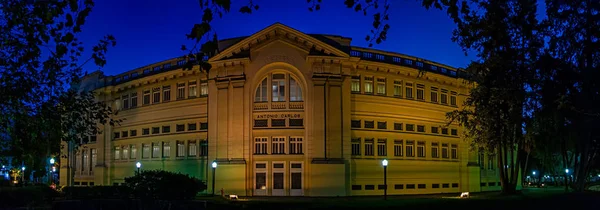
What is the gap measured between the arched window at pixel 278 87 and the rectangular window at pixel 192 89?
26.0ft

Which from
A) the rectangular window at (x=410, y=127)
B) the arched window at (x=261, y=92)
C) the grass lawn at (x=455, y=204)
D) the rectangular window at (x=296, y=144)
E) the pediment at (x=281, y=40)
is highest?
the pediment at (x=281, y=40)

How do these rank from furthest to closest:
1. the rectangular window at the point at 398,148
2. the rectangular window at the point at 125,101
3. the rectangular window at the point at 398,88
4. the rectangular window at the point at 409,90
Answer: the rectangular window at the point at 125,101, the rectangular window at the point at 409,90, the rectangular window at the point at 398,88, the rectangular window at the point at 398,148

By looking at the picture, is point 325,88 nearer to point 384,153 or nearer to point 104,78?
point 384,153

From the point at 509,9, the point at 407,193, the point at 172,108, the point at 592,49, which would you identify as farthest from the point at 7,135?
the point at 407,193

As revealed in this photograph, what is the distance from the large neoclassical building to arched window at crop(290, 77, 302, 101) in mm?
82

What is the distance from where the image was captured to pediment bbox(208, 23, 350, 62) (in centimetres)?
4997

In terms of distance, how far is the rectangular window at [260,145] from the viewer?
5094 cm

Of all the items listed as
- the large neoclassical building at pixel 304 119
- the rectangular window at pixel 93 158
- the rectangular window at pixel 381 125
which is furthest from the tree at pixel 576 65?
the rectangular window at pixel 93 158

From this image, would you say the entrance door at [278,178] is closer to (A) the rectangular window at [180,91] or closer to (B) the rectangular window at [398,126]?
(B) the rectangular window at [398,126]

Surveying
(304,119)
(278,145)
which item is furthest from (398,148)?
(278,145)

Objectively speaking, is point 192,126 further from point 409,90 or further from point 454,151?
point 454,151

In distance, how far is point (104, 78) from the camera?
217 feet

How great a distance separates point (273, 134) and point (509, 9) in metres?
24.4

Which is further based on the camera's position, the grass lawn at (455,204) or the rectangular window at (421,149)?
the rectangular window at (421,149)
